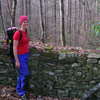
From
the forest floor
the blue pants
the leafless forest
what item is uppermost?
the leafless forest

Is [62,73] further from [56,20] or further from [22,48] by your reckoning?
[56,20]

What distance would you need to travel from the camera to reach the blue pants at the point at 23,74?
3893 mm

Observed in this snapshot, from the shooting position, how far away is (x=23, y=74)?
3.98 m

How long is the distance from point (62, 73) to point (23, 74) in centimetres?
169

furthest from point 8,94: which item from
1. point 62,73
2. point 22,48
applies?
point 62,73

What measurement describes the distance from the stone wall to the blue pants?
107 cm

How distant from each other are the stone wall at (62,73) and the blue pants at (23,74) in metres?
1.07

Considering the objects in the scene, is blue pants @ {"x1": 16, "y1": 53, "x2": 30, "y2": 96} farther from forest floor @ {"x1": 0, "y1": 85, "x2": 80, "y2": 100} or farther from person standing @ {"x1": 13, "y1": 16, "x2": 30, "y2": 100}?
forest floor @ {"x1": 0, "y1": 85, "x2": 80, "y2": 100}

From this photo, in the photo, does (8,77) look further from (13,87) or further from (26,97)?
(26,97)

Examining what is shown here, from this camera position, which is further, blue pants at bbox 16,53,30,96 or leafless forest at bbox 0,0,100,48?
leafless forest at bbox 0,0,100,48

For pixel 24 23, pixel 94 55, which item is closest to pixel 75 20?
pixel 94 55

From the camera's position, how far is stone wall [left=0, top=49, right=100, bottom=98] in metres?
5.27

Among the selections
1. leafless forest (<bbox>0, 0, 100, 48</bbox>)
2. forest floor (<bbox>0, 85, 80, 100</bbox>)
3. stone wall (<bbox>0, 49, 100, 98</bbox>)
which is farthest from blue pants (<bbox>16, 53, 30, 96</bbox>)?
leafless forest (<bbox>0, 0, 100, 48</bbox>)

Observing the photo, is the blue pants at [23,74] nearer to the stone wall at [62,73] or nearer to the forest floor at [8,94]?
the forest floor at [8,94]
